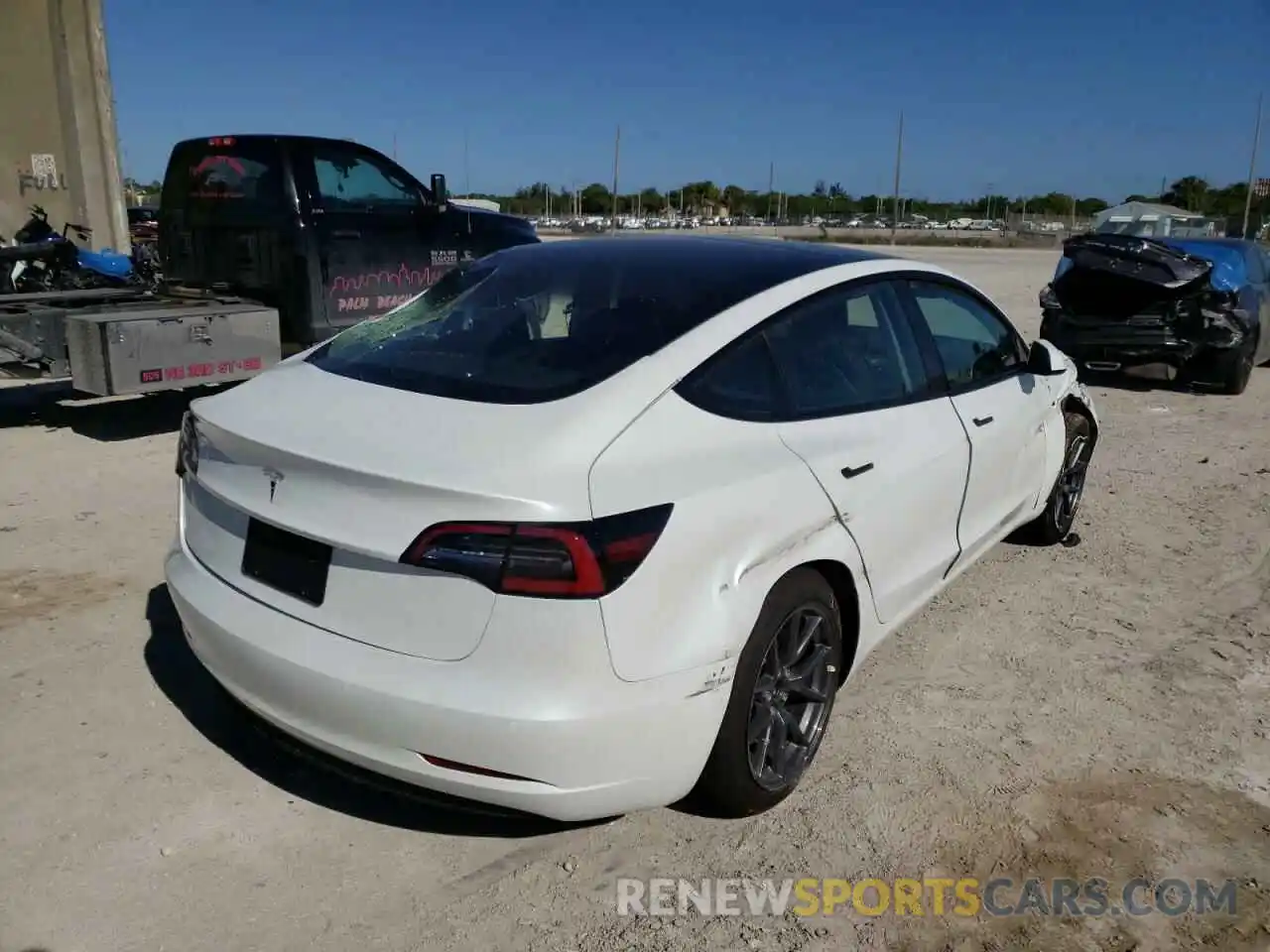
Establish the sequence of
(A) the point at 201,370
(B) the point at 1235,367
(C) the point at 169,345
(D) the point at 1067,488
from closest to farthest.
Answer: (D) the point at 1067,488, (C) the point at 169,345, (A) the point at 201,370, (B) the point at 1235,367

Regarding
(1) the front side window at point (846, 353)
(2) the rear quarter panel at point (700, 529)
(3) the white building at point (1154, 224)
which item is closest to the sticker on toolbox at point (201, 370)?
(1) the front side window at point (846, 353)

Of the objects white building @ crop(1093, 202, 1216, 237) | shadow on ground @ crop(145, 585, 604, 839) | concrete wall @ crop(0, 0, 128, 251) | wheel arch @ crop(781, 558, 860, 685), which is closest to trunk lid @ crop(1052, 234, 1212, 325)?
white building @ crop(1093, 202, 1216, 237)

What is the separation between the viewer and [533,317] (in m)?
3.43

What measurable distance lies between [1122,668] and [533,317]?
9.03 feet

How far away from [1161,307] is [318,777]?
9.55m

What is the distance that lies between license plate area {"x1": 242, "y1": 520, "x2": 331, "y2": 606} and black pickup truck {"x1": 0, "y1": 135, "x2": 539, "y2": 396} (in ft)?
15.7

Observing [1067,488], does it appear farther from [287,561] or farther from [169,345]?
[169,345]

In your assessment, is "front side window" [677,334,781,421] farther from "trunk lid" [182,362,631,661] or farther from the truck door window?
the truck door window

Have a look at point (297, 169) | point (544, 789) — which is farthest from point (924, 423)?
point (297, 169)

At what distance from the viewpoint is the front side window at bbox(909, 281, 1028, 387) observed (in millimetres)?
4098

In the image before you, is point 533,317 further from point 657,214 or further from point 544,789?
point 657,214

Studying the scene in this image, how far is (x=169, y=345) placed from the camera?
276 inches

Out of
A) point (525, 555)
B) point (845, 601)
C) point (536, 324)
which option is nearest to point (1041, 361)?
point (845, 601)

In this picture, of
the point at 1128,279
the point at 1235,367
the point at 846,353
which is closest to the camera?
the point at 846,353
